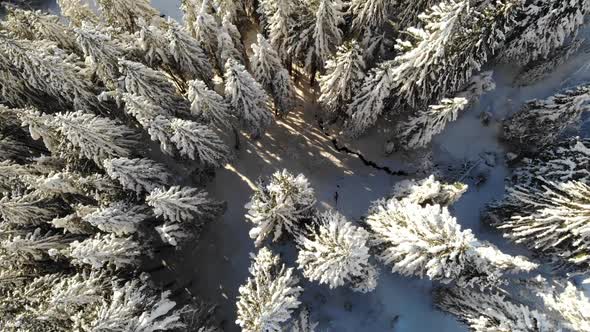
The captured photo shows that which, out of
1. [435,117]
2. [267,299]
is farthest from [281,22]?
[267,299]

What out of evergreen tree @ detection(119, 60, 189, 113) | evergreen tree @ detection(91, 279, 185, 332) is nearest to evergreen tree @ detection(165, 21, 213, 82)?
evergreen tree @ detection(119, 60, 189, 113)

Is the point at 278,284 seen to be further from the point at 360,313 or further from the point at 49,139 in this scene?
Answer: the point at 49,139

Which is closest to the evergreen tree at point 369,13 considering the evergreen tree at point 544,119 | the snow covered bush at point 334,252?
the evergreen tree at point 544,119

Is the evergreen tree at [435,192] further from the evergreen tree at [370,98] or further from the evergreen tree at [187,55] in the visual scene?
the evergreen tree at [187,55]

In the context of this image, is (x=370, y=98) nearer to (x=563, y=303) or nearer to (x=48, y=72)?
(x=563, y=303)

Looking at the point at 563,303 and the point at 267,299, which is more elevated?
the point at 563,303

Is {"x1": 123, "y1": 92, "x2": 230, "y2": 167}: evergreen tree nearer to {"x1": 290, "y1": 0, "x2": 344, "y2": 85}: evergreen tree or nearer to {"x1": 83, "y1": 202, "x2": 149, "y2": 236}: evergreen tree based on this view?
{"x1": 83, "y1": 202, "x2": 149, "y2": 236}: evergreen tree
